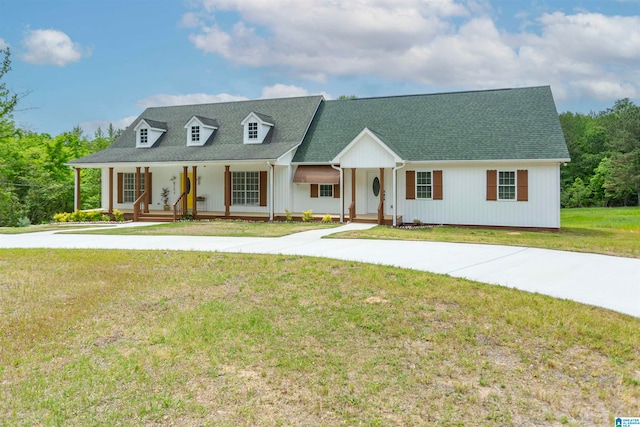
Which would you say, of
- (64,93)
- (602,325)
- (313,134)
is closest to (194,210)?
(313,134)

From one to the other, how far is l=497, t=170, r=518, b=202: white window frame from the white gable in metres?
4.22

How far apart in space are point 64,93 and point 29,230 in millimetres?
15091

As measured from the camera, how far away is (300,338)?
6457 mm

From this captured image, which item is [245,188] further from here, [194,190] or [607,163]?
[607,163]

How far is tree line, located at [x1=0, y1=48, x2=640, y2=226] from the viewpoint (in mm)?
33562

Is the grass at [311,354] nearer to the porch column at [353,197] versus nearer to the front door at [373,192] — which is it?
the porch column at [353,197]

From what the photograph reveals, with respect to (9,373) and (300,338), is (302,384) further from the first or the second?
(9,373)

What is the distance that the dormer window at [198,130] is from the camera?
26.2 metres

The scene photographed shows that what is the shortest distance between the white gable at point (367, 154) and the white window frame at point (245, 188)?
513cm

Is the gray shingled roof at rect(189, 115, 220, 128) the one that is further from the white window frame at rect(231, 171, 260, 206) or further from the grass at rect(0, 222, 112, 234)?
the grass at rect(0, 222, 112, 234)

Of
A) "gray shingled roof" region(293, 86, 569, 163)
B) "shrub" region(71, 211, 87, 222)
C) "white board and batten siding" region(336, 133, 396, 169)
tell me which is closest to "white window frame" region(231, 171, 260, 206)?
"gray shingled roof" region(293, 86, 569, 163)

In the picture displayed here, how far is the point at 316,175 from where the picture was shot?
23.0m

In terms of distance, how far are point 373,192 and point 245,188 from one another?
656 cm

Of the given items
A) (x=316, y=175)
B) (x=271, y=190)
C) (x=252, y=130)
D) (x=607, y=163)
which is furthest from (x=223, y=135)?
(x=607, y=163)
